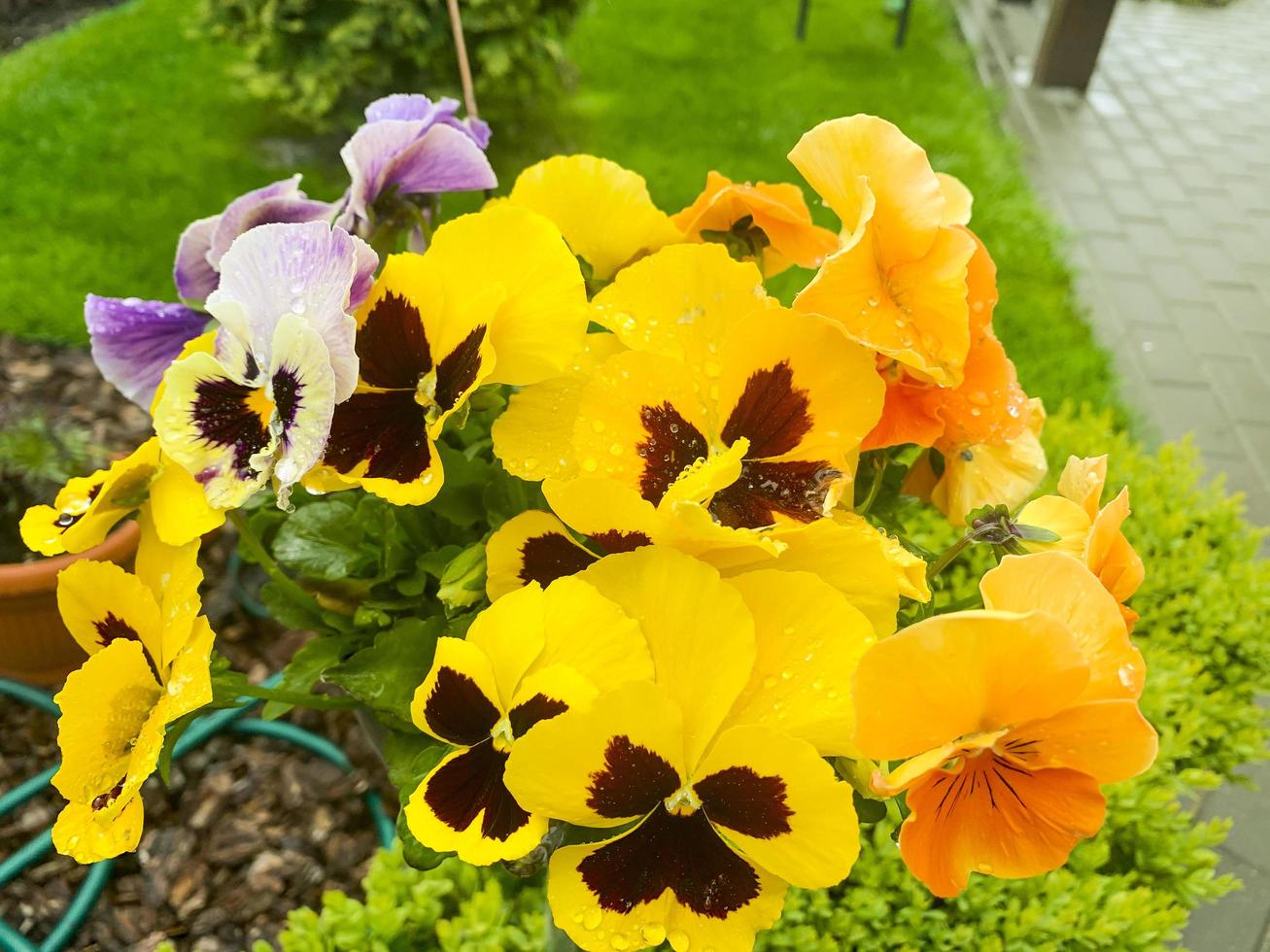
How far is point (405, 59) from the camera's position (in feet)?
11.8

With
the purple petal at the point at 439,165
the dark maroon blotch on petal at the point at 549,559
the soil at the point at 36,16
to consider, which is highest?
the purple petal at the point at 439,165

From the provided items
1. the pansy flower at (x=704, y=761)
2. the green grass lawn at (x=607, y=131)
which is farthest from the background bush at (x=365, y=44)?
the pansy flower at (x=704, y=761)

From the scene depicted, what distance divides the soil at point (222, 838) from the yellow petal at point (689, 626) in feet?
4.32

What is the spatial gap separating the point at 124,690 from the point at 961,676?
48 centimetres

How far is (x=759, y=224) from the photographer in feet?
2.45

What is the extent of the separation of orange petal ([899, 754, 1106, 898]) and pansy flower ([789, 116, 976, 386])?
0.74ft

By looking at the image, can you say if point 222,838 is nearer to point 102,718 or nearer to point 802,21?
point 102,718

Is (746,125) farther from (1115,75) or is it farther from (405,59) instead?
(1115,75)

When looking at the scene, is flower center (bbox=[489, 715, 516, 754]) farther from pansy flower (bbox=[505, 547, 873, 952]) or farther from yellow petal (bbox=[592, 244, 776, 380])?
yellow petal (bbox=[592, 244, 776, 380])

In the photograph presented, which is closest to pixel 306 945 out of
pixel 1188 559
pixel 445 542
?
pixel 445 542

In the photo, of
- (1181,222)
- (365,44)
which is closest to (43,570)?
(365,44)

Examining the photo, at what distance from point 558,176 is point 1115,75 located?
5.83 m

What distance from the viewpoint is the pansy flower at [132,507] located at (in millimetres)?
586

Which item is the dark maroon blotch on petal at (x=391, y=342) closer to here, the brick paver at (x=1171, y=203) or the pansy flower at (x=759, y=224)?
the pansy flower at (x=759, y=224)
